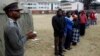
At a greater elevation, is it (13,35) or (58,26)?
(13,35)

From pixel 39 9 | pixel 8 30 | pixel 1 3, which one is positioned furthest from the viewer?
pixel 39 9

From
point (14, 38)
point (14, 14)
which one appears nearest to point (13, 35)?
point (14, 38)

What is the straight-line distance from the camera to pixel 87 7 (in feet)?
207

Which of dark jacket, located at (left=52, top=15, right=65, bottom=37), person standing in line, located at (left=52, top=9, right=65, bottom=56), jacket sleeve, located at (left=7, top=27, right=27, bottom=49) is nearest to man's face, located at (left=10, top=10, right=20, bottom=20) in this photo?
jacket sleeve, located at (left=7, top=27, right=27, bottom=49)

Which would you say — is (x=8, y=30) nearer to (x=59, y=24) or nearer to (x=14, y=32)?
(x=14, y=32)

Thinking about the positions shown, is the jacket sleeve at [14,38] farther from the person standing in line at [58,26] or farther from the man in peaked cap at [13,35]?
the person standing in line at [58,26]

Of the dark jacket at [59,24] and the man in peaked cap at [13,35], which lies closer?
the man in peaked cap at [13,35]

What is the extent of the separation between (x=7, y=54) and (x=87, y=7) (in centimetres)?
5912

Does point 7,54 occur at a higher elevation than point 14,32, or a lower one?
lower

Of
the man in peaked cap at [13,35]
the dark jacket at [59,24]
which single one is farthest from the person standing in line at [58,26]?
the man in peaked cap at [13,35]

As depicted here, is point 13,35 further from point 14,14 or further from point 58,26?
point 58,26

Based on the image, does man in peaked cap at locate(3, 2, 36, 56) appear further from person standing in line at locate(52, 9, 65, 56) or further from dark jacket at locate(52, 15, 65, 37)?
dark jacket at locate(52, 15, 65, 37)

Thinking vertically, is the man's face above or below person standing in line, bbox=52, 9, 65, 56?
above

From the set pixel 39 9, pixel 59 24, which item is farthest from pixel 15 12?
pixel 39 9
